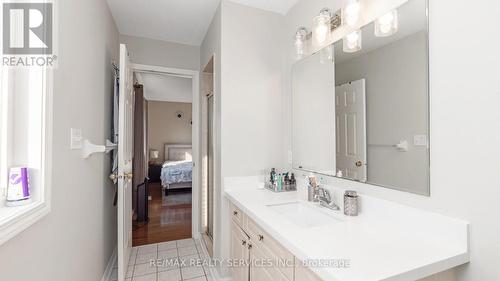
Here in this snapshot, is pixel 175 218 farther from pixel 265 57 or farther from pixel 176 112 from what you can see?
pixel 176 112

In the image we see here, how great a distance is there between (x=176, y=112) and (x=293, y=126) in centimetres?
617

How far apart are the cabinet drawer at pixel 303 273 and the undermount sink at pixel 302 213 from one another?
1.62ft

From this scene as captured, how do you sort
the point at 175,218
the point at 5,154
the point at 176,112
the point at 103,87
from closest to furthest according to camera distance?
the point at 5,154 → the point at 103,87 → the point at 175,218 → the point at 176,112

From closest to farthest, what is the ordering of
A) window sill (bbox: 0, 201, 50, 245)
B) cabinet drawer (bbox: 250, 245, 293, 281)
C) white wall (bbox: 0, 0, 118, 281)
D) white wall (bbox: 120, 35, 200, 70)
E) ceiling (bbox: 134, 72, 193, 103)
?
window sill (bbox: 0, 201, 50, 245) < white wall (bbox: 0, 0, 118, 281) < cabinet drawer (bbox: 250, 245, 293, 281) < white wall (bbox: 120, 35, 200, 70) < ceiling (bbox: 134, 72, 193, 103)

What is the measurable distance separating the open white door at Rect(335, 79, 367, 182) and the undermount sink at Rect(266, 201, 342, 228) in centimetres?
31

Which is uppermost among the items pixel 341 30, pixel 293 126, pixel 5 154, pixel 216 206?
pixel 341 30

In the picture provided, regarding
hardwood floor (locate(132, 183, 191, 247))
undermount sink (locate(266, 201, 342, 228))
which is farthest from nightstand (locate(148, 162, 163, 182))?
undermount sink (locate(266, 201, 342, 228))

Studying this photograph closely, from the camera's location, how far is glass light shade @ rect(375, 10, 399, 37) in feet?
3.88

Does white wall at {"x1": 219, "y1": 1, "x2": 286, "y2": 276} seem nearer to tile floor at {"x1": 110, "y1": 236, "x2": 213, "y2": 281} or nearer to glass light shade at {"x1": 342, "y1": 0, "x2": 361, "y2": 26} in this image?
tile floor at {"x1": 110, "y1": 236, "x2": 213, "y2": 281}

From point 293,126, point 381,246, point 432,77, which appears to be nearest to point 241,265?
point 381,246

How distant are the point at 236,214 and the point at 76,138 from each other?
1.18 m

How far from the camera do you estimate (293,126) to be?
6.70ft

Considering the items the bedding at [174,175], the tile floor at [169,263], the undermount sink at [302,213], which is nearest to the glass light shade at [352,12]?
the undermount sink at [302,213]

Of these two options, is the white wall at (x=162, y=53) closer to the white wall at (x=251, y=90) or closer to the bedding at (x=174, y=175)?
the white wall at (x=251, y=90)
